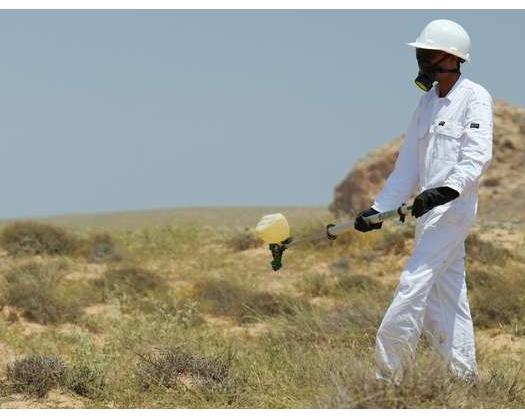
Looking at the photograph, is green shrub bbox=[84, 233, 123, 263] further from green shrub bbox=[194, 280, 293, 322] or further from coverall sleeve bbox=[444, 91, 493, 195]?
coverall sleeve bbox=[444, 91, 493, 195]

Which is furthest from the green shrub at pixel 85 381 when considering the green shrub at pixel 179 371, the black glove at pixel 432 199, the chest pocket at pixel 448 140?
the chest pocket at pixel 448 140

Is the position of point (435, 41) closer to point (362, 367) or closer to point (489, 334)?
point (362, 367)

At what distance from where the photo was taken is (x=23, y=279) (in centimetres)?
1284

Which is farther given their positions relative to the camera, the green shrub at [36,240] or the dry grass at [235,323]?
the green shrub at [36,240]

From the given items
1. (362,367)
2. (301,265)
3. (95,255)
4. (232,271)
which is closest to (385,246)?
(301,265)

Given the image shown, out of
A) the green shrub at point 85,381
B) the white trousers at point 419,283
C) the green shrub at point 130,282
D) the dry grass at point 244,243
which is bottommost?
the dry grass at point 244,243

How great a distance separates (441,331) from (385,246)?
9837mm

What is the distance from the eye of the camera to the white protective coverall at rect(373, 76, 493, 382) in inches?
214

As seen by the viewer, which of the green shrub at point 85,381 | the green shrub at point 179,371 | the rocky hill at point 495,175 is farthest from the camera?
the rocky hill at point 495,175

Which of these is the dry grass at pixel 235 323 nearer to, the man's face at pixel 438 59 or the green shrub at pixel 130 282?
the green shrub at pixel 130 282

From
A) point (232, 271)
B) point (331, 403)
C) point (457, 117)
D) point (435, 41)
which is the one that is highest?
point (435, 41)

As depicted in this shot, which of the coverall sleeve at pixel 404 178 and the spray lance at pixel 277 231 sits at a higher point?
the coverall sleeve at pixel 404 178

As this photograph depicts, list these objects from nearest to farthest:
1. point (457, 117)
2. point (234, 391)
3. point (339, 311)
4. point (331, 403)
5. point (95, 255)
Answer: point (331, 403) < point (457, 117) < point (234, 391) < point (339, 311) < point (95, 255)

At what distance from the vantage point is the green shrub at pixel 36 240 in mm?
16906
